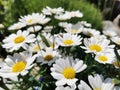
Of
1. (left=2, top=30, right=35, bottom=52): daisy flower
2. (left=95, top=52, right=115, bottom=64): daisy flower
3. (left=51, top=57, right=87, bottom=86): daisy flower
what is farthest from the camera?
(left=2, top=30, right=35, bottom=52): daisy flower

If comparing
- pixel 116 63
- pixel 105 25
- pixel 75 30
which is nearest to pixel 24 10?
pixel 105 25

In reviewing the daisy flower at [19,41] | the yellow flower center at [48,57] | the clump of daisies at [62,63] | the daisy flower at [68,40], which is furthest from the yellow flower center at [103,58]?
the daisy flower at [19,41]

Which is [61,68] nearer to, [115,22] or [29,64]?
[29,64]

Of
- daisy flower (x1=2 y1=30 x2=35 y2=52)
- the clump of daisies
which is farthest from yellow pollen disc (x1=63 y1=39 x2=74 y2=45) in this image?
daisy flower (x1=2 y1=30 x2=35 y2=52)

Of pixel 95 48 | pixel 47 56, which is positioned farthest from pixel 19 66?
pixel 95 48

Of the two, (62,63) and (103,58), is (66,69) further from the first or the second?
(103,58)

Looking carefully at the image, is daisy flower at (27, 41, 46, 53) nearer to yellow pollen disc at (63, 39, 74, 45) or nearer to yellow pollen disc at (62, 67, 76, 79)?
yellow pollen disc at (63, 39, 74, 45)
